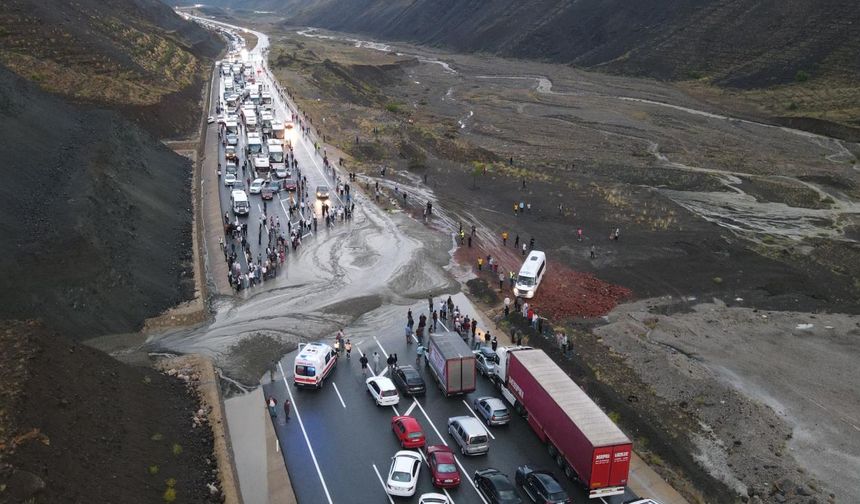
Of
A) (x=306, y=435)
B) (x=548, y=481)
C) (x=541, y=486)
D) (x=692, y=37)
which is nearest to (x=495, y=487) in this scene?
(x=541, y=486)

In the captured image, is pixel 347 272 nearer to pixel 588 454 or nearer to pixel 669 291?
pixel 669 291

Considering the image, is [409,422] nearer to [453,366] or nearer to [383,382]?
[383,382]

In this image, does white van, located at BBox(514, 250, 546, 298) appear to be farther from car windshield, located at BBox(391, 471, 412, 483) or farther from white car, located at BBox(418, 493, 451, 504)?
white car, located at BBox(418, 493, 451, 504)

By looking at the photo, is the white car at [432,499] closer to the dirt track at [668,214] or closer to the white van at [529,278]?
the dirt track at [668,214]

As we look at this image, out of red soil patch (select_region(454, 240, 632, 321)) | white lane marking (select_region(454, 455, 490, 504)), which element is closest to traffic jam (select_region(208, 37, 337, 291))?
red soil patch (select_region(454, 240, 632, 321))

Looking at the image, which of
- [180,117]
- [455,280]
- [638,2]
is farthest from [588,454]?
[638,2]

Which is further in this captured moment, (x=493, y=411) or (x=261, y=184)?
(x=261, y=184)

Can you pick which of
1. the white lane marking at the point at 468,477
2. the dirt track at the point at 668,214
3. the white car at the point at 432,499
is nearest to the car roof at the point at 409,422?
the white lane marking at the point at 468,477
